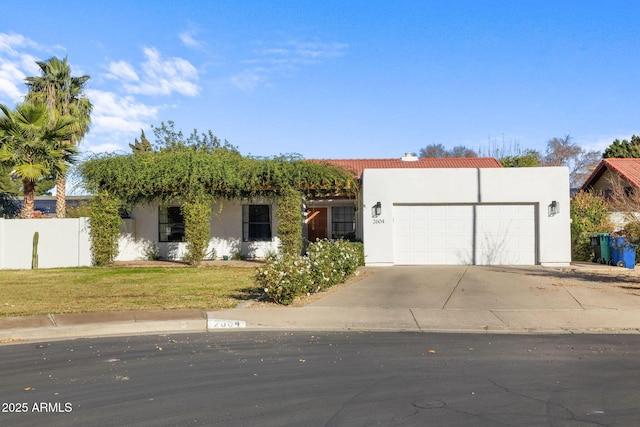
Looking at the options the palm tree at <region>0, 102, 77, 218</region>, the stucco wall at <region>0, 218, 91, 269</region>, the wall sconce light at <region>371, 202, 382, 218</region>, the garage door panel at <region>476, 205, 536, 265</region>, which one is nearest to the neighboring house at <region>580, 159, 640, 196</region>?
the garage door panel at <region>476, 205, 536, 265</region>

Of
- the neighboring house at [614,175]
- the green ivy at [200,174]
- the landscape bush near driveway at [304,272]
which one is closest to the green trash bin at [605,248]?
the neighboring house at [614,175]

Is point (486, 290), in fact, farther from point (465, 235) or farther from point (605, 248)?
point (605, 248)

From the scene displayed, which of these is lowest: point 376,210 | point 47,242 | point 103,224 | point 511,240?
point 47,242

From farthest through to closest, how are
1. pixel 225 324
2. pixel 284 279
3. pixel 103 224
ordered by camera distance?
pixel 103 224 < pixel 284 279 < pixel 225 324

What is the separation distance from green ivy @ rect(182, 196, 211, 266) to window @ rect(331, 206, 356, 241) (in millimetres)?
6966

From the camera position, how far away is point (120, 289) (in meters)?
14.4

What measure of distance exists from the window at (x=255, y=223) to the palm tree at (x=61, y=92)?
1064 centimetres

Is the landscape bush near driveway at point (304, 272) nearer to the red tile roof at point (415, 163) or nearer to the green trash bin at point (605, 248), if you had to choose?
the green trash bin at point (605, 248)

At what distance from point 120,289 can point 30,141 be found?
8762mm

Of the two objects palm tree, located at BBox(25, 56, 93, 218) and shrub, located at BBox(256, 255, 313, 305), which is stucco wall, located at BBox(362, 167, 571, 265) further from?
palm tree, located at BBox(25, 56, 93, 218)

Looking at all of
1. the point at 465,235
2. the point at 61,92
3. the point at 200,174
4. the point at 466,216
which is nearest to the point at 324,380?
the point at 465,235

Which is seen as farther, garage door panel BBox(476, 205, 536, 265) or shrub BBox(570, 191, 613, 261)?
shrub BBox(570, 191, 613, 261)

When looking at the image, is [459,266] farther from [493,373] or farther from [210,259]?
[493,373]

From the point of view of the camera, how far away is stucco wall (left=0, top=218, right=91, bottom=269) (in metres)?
20.5
